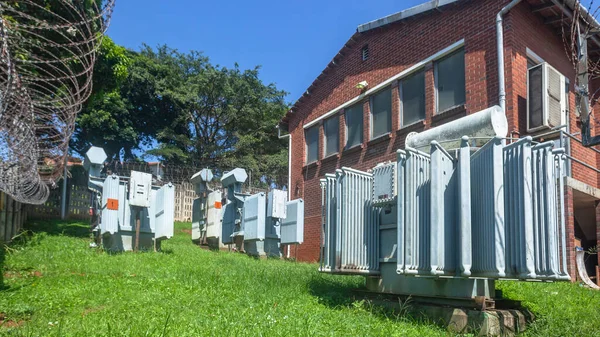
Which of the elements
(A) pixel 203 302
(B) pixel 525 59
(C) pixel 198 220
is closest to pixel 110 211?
(C) pixel 198 220

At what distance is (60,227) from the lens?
1688 cm

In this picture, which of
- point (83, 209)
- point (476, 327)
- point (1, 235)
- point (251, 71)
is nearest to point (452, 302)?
point (476, 327)

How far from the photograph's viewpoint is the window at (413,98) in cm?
1311

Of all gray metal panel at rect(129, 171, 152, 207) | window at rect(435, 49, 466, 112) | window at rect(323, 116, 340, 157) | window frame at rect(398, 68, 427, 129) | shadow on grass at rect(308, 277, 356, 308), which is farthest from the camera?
window at rect(323, 116, 340, 157)

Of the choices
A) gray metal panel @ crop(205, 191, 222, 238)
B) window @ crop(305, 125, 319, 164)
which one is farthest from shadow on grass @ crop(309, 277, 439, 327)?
window @ crop(305, 125, 319, 164)

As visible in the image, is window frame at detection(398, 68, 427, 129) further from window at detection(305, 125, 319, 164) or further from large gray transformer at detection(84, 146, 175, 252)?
large gray transformer at detection(84, 146, 175, 252)

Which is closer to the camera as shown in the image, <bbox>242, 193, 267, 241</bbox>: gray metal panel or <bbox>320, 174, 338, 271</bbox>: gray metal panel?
<bbox>320, 174, 338, 271</bbox>: gray metal panel

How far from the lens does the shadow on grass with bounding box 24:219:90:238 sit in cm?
1534

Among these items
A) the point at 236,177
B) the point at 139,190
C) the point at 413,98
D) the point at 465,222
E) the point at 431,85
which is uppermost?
the point at 431,85

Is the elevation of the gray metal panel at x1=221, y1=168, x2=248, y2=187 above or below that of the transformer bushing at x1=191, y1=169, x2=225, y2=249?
above

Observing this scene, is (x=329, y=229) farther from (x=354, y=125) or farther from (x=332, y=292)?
(x=354, y=125)

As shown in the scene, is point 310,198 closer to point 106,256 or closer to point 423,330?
point 106,256

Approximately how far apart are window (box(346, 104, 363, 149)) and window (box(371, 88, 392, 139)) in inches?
26.8

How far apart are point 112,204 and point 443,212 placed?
895 centimetres
